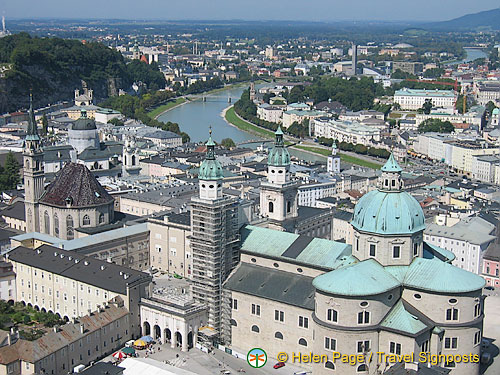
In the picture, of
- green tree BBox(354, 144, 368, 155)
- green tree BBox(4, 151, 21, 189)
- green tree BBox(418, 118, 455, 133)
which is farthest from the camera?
green tree BBox(418, 118, 455, 133)

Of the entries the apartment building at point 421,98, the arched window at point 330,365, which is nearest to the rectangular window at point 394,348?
the arched window at point 330,365

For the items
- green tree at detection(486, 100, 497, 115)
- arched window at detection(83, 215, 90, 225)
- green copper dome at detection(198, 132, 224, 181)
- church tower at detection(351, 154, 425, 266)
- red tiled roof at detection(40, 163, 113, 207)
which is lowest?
green tree at detection(486, 100, 497, 115)

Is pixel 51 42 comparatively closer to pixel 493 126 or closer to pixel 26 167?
pixel 493 126

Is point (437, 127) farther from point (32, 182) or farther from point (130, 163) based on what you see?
point (32, 182)

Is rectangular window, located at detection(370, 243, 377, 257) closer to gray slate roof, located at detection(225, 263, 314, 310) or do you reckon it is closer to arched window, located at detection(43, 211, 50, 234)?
gray slate roof, located at detection(225, 263, 314, 310)

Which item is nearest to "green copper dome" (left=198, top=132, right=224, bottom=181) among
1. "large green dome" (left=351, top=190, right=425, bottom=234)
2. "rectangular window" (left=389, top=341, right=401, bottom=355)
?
"large green dome" (left=351, top=190, right=425, bottom=234)

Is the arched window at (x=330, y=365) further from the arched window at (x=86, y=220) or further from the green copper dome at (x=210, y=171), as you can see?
the arched window at (x=86, y=220)
